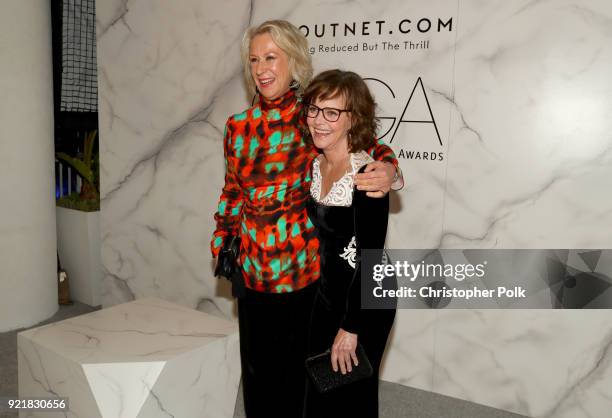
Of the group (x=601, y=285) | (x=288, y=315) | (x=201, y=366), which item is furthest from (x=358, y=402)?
(x=601, y=285)

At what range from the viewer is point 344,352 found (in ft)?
5.92

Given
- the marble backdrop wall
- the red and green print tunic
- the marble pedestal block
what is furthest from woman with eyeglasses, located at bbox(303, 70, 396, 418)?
the marble backdrop wall

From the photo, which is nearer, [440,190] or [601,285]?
[601,285]

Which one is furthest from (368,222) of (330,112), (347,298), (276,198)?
(276,198)

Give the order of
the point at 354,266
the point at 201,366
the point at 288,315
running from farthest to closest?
1. the point at 201,366
2. the point at 288,315
3. the point at 354,266

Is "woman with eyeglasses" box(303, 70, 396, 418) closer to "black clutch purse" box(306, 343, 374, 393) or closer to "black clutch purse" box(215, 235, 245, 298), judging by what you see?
"black clutch purse" box(306, 343, 374, 393)

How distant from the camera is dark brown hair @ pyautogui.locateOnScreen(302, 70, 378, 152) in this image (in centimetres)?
182

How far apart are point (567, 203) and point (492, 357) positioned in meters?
0.88

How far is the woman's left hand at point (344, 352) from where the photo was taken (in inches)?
71.0

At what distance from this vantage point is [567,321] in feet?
9.15

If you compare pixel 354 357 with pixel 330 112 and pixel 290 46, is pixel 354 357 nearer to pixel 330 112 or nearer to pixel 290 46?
pixel 330 112

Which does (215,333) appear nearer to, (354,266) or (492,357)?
(354,266)

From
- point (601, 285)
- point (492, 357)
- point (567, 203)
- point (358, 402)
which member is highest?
point (567, 203)

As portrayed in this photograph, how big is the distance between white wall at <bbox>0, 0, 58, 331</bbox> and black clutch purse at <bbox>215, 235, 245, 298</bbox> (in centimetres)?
218
